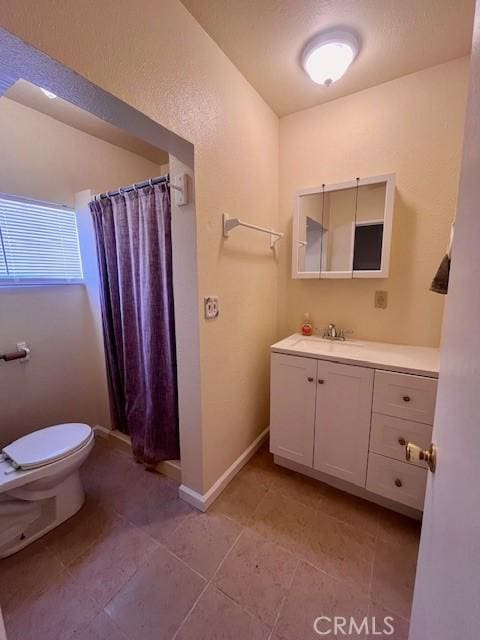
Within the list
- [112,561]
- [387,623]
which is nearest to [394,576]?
[387,623]

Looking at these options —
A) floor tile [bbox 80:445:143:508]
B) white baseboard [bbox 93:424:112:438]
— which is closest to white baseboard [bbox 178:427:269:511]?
floor tile [bbox 80:445:143:508]

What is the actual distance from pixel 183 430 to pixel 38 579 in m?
0.85

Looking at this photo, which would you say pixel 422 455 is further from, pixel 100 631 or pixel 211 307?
pixel 100 631

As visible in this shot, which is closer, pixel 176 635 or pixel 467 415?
pixel 467 415

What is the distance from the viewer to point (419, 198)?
62.7 inches

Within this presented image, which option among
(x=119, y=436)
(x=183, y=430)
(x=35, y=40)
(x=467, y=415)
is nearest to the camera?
(x=467, y=415)

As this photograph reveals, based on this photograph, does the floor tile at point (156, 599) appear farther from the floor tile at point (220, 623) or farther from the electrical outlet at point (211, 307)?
the electrical outlet at point (211, 307)

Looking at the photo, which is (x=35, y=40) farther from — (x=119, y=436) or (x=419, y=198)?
(x=119, y=436)

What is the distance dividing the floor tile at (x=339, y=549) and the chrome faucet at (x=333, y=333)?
110 centimetres

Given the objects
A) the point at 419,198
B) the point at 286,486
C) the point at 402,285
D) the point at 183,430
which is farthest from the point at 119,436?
the point at 419,198

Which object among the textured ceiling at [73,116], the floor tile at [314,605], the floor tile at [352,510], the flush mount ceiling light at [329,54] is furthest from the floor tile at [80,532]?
the flush mount ceiling light at [329,54]

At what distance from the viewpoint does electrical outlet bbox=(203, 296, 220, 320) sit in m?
1.38

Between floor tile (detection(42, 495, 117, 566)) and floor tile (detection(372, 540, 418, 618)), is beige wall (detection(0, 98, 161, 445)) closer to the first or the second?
floor tile (detection(42, 495, 117, 566))

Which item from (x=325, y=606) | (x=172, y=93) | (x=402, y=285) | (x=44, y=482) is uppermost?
(x=172, y=93)
